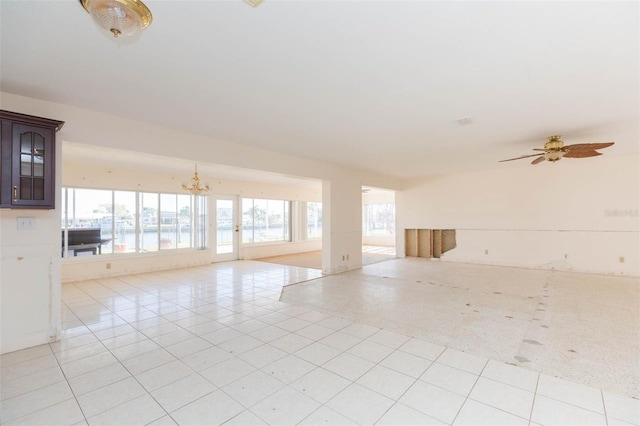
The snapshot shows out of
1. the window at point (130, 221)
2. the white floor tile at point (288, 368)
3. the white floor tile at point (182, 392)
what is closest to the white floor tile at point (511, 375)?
the white floor tile at point (288, 368)

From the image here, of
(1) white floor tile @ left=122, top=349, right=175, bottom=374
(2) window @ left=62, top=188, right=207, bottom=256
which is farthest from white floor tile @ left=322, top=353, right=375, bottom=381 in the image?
(2) window @ left=62, top=188, right=207, bottom=256

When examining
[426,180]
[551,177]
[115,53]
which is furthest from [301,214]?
[115,53]

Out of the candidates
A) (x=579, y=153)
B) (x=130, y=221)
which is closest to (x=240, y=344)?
(x=579, y=153)

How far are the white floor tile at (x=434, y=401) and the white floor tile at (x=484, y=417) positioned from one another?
0.15ft

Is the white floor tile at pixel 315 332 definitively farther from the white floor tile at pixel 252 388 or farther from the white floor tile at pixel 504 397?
the white floor tile at pixel 504 397

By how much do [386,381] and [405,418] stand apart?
42 cm

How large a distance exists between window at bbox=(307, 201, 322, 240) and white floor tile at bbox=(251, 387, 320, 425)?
895 centimetres

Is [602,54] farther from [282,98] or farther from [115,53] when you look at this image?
[115,53]

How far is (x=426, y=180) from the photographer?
8.63 metres

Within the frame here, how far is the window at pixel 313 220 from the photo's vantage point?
36.6 ft

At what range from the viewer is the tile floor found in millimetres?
A: 1906

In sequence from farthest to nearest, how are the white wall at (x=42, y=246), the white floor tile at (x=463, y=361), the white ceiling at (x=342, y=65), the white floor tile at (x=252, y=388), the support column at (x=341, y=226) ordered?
the support column at (x=341, y=226), the white wall at (x=42, y=246), the white floor tile at (x=463, y=361), the white floor tile at (x=252, y=388), the white ceiling at (x=342, y=65)

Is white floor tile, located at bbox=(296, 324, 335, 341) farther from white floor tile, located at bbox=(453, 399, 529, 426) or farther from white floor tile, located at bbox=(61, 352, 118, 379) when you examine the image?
white floor tile, located at bbox=(61, 352, 118, 379)

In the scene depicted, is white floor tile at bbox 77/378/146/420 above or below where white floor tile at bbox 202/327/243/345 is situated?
below
